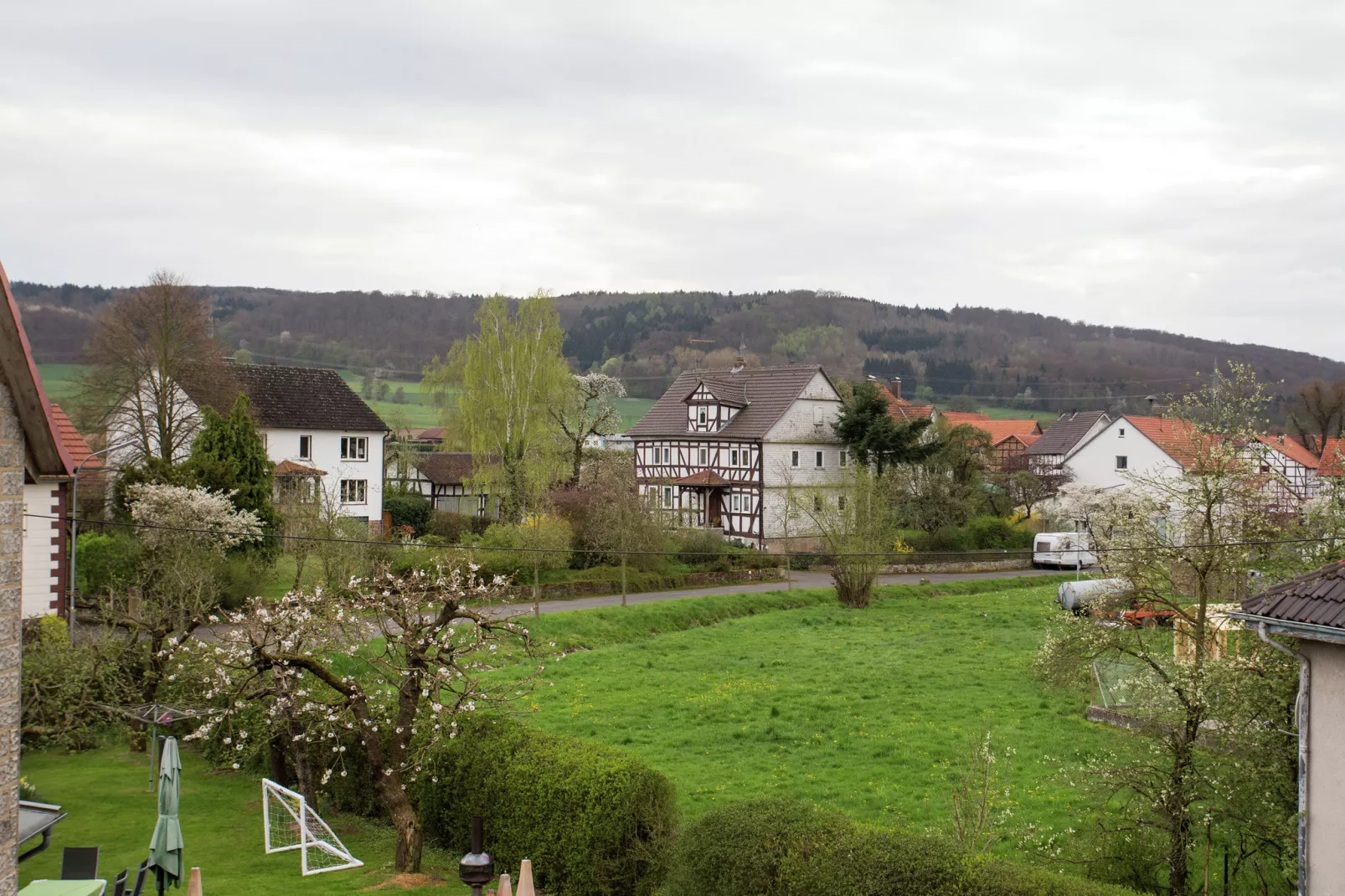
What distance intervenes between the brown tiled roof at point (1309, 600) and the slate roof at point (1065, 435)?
63489 mm

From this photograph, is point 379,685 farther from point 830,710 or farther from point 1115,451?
point 1115,451

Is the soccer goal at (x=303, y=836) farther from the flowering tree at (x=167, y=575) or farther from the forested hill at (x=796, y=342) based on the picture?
the forested hill at (x=796, y=342)

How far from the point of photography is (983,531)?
5353 cm

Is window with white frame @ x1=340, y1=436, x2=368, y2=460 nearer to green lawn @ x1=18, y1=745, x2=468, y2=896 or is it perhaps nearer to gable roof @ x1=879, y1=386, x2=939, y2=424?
gable roof @ x1=879, y1=386, x2=939, y2=424

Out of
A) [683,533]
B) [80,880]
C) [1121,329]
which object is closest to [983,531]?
[683,533]

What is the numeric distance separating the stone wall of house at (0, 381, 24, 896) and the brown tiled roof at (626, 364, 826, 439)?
46.4m

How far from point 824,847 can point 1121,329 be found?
493ft

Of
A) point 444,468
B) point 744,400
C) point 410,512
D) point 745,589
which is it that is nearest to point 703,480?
point 744,400

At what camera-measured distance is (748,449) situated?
54375 mm

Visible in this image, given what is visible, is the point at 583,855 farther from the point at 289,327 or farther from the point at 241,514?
the point at 289,327

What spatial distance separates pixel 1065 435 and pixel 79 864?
7212 centimetres

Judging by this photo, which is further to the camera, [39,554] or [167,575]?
[39,554]

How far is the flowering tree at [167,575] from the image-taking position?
19.3 metres

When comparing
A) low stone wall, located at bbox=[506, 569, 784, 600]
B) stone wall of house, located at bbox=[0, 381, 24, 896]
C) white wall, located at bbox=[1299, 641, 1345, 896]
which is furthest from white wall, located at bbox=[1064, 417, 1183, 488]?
stone wall of house, located at bbox=[0, 381, 24, 896]
